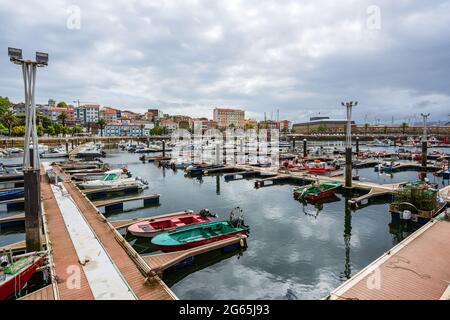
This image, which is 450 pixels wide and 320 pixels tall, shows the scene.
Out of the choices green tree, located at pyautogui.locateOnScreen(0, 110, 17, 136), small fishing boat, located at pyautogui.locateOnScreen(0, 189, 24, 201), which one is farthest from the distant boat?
green tree, located at pyautogui.locateOnScreen(0, 110, 17, 136)

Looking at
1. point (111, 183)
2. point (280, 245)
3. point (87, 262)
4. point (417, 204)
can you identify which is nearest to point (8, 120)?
point (111, 183)

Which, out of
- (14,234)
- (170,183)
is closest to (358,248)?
(14,234)

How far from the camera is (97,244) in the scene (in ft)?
47.8

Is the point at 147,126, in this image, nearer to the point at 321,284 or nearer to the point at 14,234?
the point at 14,234

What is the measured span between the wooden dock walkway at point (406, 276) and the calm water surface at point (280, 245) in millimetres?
2503

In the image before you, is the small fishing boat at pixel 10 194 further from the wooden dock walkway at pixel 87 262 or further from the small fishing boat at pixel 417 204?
the small fishing boat at pixel 417 204

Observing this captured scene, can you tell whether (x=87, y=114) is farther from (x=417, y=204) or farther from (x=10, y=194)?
(x=417, y=204)

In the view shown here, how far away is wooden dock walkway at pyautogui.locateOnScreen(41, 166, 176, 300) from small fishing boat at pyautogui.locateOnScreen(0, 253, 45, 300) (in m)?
0.83

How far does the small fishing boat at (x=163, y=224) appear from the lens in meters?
18.2

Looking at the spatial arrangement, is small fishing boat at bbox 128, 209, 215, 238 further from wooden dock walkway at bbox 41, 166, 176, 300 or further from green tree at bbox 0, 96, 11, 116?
green tree at bbox 0, 96, 11, 116

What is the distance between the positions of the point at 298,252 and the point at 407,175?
39403mm

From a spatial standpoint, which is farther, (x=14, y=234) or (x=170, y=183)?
(x=170, y=183)

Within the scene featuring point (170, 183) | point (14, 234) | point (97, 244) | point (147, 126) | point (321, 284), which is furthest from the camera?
point (147, 126)
